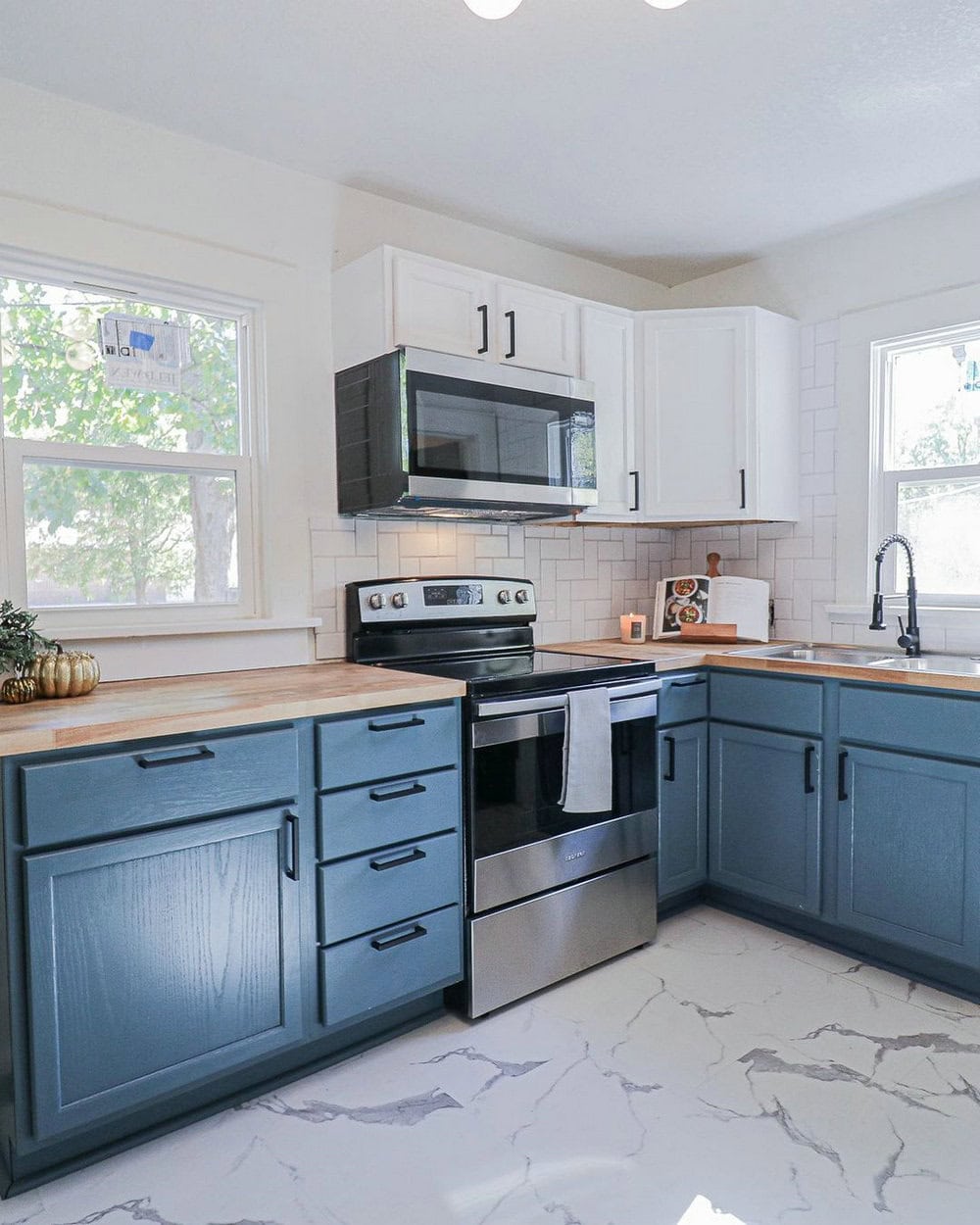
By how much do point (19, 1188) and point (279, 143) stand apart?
8.68 feet

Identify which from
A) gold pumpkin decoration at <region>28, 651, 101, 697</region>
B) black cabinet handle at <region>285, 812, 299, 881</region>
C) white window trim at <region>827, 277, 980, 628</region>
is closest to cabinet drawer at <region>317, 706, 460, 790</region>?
black cabinet handle at <region>285, 812, 299, 881</region>

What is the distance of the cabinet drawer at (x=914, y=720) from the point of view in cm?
233

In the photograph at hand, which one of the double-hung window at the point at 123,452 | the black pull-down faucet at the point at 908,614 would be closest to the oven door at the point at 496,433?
the double-hung window at the point at 123,452

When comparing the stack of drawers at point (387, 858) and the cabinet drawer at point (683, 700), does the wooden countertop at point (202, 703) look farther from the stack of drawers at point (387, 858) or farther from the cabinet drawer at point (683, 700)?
the cabinet drawer at point (683, 700)

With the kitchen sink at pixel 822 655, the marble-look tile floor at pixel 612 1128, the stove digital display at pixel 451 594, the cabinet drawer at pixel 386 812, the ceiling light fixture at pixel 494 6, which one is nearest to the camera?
the ceiling light fixture at pixel 494 6

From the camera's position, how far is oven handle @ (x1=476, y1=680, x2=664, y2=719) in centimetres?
228

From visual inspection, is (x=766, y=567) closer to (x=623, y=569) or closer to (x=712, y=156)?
(x=623, y=569)

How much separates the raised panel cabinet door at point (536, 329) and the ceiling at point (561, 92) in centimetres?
32

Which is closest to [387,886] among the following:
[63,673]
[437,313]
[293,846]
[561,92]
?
[293,846]

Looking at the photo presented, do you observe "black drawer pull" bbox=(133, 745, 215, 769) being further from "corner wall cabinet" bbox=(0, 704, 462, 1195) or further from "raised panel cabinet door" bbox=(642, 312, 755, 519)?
"raised panel cabinet door" bbox=(642, 312, 755, 519)

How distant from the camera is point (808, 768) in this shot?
2.69 metres

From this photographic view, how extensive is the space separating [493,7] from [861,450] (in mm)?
2251

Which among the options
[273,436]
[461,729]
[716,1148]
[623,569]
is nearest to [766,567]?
[623,569]

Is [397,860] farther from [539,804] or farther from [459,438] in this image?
[459,438]
